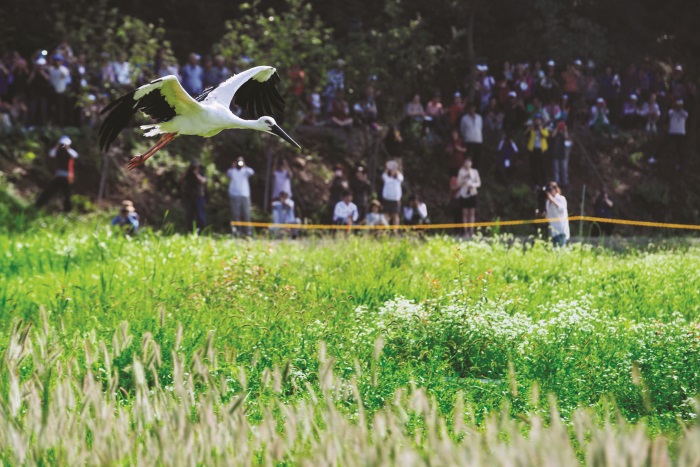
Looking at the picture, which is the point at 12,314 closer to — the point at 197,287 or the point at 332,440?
the point at 197,287

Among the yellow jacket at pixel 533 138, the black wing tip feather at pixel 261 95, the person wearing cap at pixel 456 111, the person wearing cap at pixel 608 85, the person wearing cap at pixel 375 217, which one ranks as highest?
the person wearing cap at pixel 608 85

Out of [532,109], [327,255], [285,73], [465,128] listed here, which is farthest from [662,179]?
[327,255]

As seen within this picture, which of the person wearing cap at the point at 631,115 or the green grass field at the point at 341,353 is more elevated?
the person wearing cap at the point at 631,115

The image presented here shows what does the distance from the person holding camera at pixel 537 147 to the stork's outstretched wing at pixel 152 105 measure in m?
16.9

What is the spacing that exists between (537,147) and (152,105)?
17321mm

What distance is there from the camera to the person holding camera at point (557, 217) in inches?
641

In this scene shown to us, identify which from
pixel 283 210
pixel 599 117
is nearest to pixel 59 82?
Result: pixel 283 210

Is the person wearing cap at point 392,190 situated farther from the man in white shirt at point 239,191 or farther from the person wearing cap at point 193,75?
the person wearing cap at point 193,75

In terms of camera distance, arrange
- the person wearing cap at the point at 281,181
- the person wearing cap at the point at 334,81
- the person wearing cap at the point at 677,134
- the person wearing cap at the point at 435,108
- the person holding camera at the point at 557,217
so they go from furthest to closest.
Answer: the person wearing cap at the point at 677,134, the person wearing cap at the point at 435,108, the person wearing cap at the point at 334,81, the person wearing cap at the point at 281,181, the person holding camera at the point at 557,217

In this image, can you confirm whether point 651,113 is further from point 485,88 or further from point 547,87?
point 485,88

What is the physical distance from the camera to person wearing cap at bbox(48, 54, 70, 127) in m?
22.5

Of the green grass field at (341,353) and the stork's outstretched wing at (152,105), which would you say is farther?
the stork's outstretched wing at (152,105)

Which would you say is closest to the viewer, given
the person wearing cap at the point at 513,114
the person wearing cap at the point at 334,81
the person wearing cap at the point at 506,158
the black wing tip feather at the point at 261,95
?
the black wing tip feather at the point at 261,95

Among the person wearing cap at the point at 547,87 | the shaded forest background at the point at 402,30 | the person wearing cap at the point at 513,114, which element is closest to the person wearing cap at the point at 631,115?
the shaded forest background at the point at 402,30
